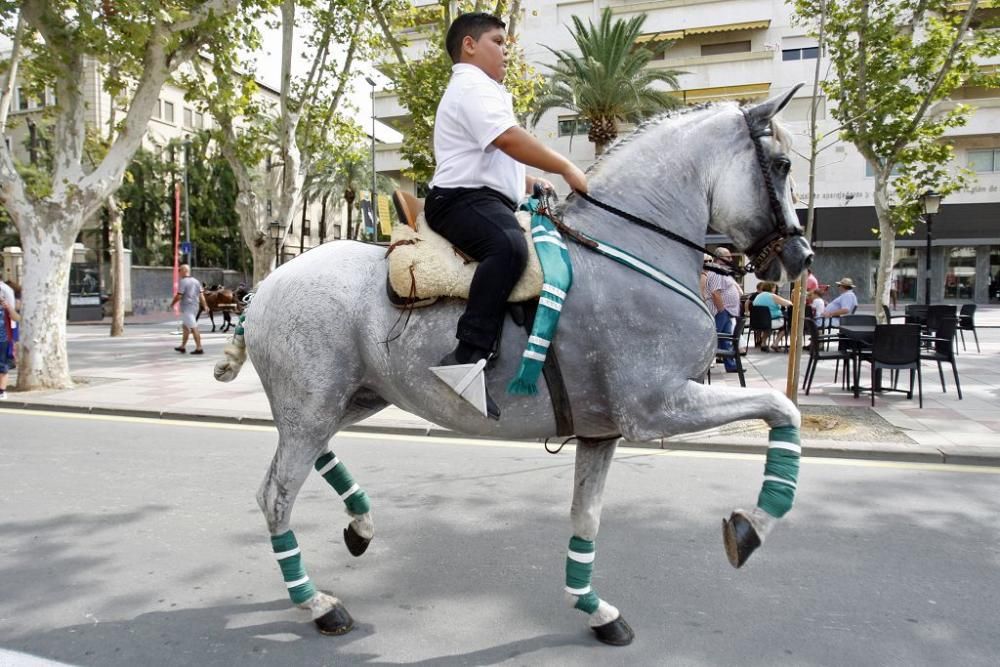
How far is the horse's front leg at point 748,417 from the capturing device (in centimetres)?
255

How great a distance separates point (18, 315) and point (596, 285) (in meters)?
10.9

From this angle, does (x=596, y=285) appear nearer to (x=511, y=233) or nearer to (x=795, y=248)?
(x=511, y=233)

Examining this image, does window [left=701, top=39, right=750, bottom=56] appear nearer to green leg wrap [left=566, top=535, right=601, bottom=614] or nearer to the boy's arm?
the boy's arm

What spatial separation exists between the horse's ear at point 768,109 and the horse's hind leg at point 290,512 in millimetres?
2326

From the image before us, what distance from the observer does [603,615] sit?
3.13 m

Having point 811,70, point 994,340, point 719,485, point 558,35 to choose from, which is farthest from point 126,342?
point 811,70

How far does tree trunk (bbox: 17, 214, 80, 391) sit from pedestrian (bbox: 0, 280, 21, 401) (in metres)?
0.20

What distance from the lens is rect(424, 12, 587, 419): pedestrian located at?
2.71m

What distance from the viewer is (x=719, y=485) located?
5.68 metres

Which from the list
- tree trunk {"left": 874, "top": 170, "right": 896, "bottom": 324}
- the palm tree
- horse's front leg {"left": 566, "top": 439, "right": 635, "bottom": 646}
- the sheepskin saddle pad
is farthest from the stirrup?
the palm tree

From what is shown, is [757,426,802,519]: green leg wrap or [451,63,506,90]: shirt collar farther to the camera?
[451,63,506,90]: shirt collar

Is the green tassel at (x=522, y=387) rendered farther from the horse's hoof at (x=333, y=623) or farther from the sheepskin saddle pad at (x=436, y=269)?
the horse's hoof at (x=333, y=623)

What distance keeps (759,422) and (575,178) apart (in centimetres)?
559

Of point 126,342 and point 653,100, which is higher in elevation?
point 653,100
